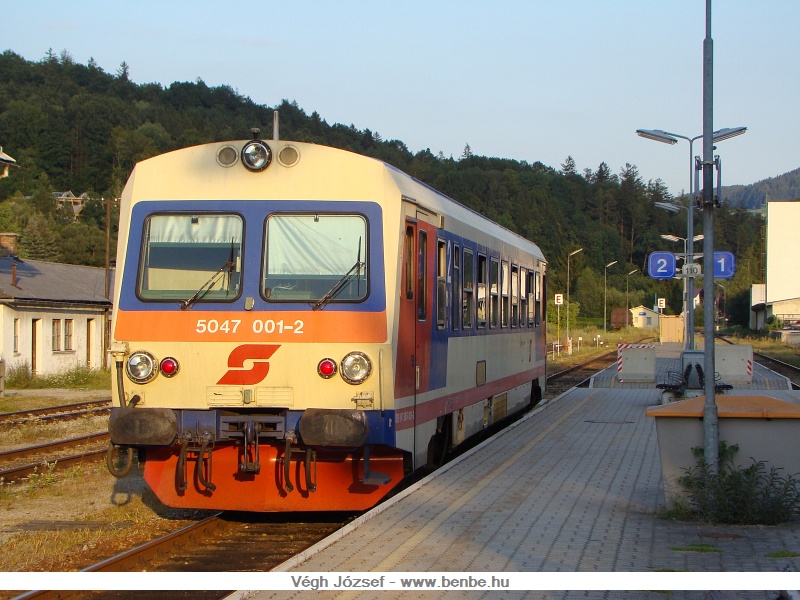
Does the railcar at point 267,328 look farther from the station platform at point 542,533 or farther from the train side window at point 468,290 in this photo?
the train side window at point 468,290

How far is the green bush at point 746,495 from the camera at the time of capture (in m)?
8.25

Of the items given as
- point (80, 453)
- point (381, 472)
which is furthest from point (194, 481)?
point (80, 453)

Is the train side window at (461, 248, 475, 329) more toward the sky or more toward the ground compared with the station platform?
more toward the sky

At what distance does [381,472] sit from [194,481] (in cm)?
164

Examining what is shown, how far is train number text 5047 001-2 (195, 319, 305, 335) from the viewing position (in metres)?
8.63

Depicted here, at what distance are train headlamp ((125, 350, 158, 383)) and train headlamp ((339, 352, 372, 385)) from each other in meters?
1.65

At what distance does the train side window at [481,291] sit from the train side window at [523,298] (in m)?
3.31

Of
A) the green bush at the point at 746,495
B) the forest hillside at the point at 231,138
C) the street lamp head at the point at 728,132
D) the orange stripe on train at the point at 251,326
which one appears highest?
the forest hillside at the point at 231,138

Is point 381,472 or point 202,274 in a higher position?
point 202,274

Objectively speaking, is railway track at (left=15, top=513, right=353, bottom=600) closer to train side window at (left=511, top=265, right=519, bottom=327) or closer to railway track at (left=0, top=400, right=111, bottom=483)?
railway track at (left=0, top=400, right=111, bottom=483)

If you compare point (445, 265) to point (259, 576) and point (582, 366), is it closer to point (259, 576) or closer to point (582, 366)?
point (259, 576)

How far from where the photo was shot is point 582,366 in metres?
39.6

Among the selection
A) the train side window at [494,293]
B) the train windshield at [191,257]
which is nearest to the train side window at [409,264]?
the train windshield at [191,257]

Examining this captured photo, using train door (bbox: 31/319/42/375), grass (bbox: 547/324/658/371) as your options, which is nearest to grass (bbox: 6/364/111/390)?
train door (bbox: 31/319/42/375)
